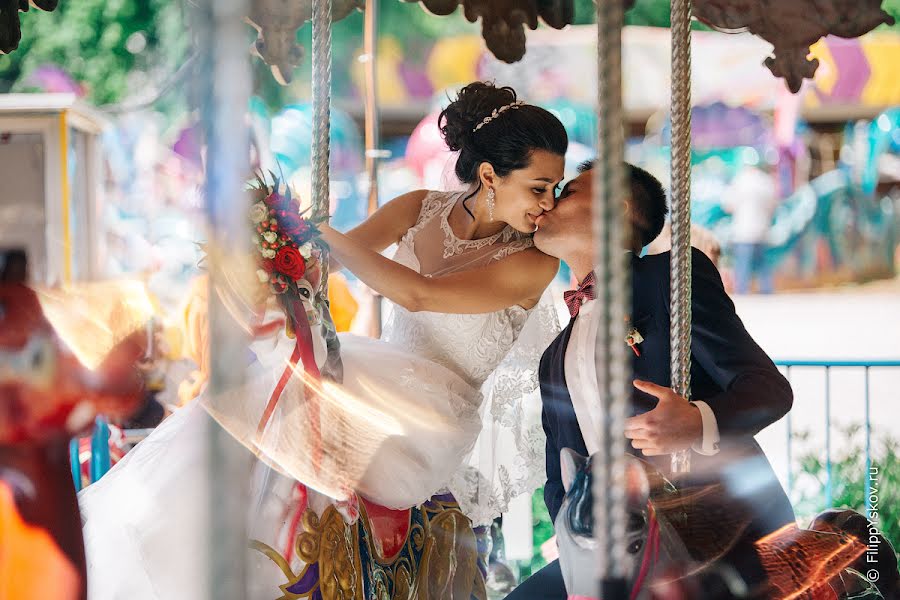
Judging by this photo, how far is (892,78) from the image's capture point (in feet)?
44.1

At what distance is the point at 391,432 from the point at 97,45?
8.51 meters

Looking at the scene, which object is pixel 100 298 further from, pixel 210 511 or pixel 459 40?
pixel 459 40

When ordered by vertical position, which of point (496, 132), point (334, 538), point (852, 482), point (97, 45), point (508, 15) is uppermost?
point (97, 45)

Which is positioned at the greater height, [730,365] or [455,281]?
[455,281]

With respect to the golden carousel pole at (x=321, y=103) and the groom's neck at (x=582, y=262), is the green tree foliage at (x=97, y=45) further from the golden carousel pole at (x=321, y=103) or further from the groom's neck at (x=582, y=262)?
the groom's neck at (x=582, y=262)

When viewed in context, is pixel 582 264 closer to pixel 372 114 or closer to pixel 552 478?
pixel 552 478

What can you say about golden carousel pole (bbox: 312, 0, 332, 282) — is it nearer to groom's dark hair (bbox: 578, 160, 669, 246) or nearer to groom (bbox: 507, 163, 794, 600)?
groom (bbox: 507, 163, 794, 600)

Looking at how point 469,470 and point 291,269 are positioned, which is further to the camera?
point 469,470

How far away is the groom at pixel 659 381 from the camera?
1948 millimetres

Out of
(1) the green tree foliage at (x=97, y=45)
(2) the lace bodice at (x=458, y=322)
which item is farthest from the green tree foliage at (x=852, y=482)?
(1) the green tree foliage at (x=97, y=45)

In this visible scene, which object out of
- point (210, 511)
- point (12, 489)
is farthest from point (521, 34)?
point (210, 511)

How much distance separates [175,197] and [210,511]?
7655 millimetres

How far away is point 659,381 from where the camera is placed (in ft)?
7.14

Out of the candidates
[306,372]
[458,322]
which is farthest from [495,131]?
[306,372]
